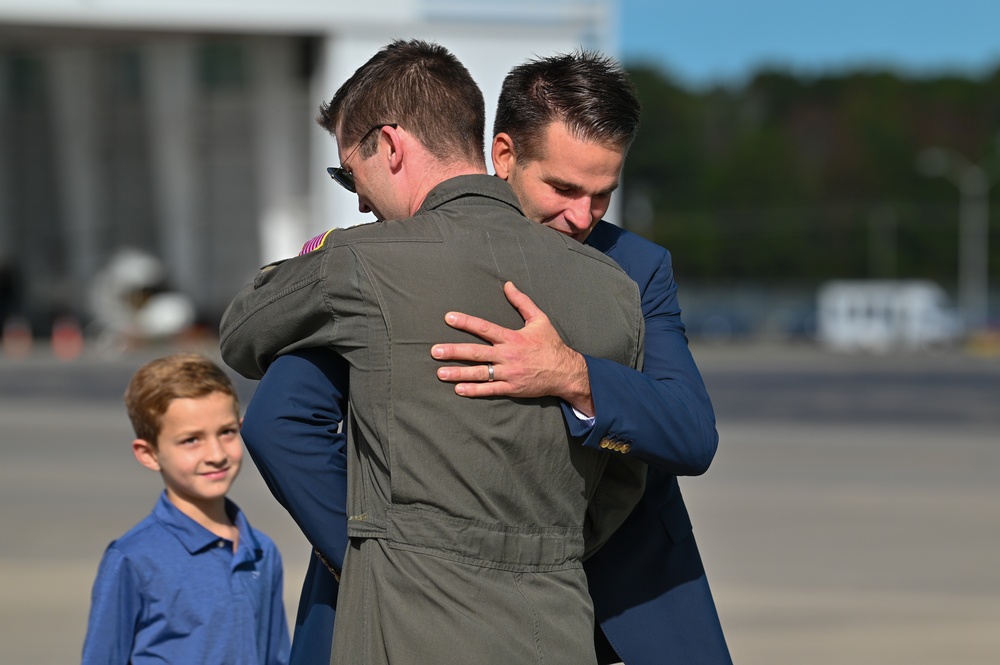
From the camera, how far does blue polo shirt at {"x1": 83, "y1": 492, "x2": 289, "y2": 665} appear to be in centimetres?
272

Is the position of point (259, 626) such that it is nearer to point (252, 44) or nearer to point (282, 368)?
point (282, 368)

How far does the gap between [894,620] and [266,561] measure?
3.93m

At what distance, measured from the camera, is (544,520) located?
6.40ft

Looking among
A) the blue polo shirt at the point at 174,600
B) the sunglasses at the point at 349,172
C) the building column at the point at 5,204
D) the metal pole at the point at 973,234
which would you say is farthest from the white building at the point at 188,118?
the metal pole at the point at 973,234

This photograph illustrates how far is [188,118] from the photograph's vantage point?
44.4 meters

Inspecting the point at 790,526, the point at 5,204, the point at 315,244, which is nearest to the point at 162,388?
the point at 315,244

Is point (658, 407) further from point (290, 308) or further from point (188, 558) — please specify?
point (188, 558)

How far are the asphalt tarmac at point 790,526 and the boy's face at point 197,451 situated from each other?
107 inches

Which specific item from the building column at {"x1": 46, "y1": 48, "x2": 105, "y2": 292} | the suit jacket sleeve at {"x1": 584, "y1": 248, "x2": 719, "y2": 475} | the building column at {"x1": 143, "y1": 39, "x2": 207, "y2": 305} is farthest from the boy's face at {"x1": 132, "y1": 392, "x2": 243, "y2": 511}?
the building column at {"x1": 46, "y1": 48, "x2": 105, "y2": 292}

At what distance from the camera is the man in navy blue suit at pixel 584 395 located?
193 cm

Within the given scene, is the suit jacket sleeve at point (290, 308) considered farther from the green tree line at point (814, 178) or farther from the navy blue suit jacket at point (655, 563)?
the green tree line at point (814, 178)

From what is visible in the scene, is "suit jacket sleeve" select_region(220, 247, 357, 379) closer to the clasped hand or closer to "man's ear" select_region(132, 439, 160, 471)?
the clasped hand

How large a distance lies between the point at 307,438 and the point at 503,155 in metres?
0.62

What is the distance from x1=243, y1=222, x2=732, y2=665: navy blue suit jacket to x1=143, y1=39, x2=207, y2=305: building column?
3975 cm
